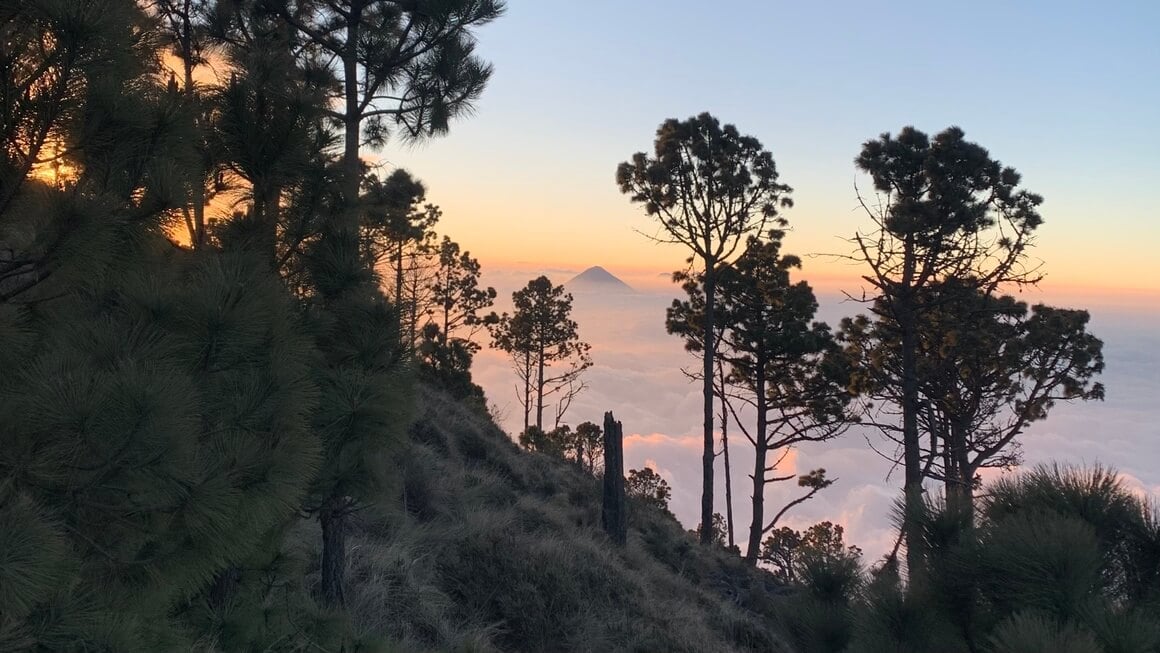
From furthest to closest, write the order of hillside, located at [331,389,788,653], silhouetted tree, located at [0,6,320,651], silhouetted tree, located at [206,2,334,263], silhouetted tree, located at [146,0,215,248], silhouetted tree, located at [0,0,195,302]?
1. hillside, located at [331,389,788,653]
2. silhouetted tree, located at [206,2,334,263]
3. silhouetted tree, located at [146,0,215,248]
4. silhouetted tree, located at [0,0,195,302]
5. silhouetted tree, located at [0,6,320,651]

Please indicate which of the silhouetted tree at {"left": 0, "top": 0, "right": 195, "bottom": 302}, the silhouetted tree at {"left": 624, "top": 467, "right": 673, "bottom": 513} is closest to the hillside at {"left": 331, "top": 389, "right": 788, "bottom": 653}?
the silhouetted tree at {"left": 0, "top": 0, "right": 195, "bottom": 302}

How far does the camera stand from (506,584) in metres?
7.35

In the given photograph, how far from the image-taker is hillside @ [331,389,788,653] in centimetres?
617

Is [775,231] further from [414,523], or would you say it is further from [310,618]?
[310,618]

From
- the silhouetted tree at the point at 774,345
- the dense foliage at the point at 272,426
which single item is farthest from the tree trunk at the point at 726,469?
the dense foliage at the point at 272,426

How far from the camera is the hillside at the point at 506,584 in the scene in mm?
6168

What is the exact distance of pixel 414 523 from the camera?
335 inches

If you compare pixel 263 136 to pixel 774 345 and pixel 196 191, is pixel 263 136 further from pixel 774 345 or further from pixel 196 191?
pixel 774 345

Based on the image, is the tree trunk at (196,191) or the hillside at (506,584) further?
the hillside at (506,584)

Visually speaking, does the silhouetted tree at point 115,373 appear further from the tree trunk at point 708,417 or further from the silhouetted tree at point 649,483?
the silhouetted tree at point 649,483

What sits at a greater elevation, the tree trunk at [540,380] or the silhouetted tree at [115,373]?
the tree trunk at [540,380]

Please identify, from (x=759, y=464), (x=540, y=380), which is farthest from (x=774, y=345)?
(x=540, y=380)

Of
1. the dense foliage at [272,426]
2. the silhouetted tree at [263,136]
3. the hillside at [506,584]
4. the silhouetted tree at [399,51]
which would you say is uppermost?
the silhouetted tree at [399,51]

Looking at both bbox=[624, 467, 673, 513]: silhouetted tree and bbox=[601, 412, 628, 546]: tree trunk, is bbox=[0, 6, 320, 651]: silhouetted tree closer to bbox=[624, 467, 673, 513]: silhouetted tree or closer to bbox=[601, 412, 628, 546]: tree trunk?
bbox=[601, 412, 628, 546]: tree trunk
